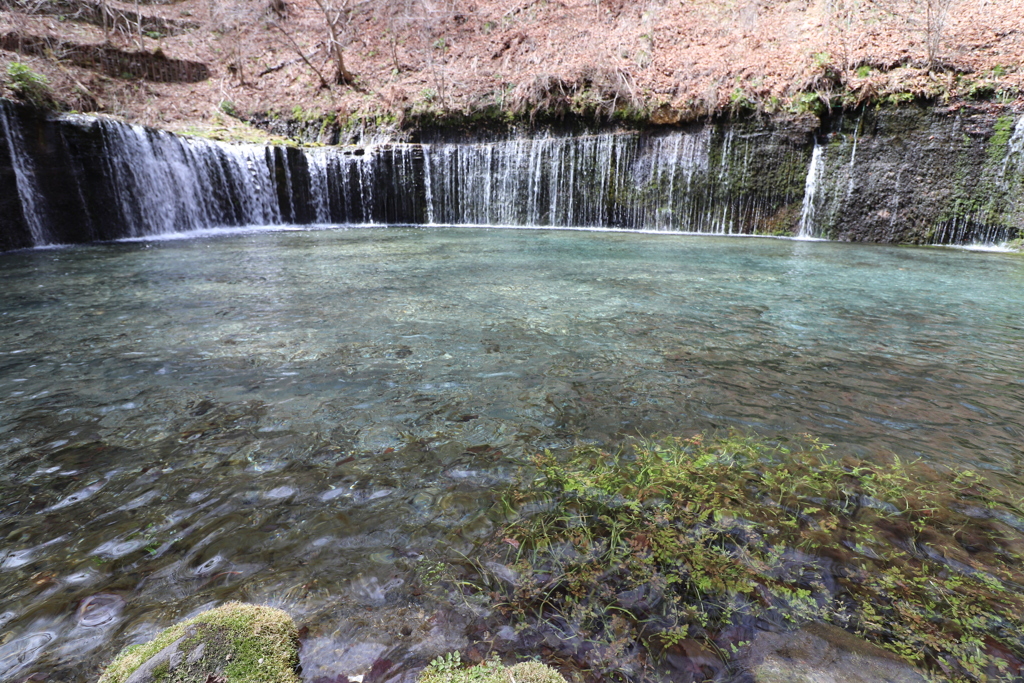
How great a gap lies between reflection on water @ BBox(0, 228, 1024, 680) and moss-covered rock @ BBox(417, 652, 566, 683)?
0.25 ft

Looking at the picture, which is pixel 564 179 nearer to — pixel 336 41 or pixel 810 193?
pixel 810 193

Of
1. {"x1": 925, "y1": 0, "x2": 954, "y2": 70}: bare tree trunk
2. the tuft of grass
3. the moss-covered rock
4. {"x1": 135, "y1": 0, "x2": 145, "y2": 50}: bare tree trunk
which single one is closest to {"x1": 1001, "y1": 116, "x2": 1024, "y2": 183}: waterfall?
{"x1": 925, "y1": 0, "x2": 954, "y2": 70}: bare tree trunk

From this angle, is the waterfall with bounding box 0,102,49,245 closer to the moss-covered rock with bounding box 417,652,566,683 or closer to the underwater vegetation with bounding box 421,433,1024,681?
the underwater vegetation with bounding box 421,433,1024,681

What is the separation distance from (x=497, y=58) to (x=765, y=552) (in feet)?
56.3

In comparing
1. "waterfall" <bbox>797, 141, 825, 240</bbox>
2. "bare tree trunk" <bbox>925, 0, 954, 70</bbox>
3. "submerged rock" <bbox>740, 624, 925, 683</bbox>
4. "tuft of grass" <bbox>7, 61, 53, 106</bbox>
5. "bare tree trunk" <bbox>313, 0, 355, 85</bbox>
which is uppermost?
"bare tree trunk" <bbox>313, 0, 355, 85</bbox>

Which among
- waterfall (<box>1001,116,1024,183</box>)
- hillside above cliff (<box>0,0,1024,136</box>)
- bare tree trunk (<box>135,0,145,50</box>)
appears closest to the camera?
waterfall (<box>1001,116,1024,183</box>)

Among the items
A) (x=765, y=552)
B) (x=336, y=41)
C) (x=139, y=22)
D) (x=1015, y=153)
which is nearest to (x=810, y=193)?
(x=1015, y=153)

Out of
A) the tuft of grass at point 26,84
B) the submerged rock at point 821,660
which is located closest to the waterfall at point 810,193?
the submerged rock at point 821,660

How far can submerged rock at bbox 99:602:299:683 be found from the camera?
1152 millimetres

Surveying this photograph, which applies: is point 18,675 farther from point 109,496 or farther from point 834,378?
point 834,378

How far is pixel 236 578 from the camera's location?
159 centimetres

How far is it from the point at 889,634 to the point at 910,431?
154 cm

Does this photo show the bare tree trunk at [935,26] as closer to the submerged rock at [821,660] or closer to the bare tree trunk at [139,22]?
the submerged rock at [821,660]

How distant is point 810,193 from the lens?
1111 cm
